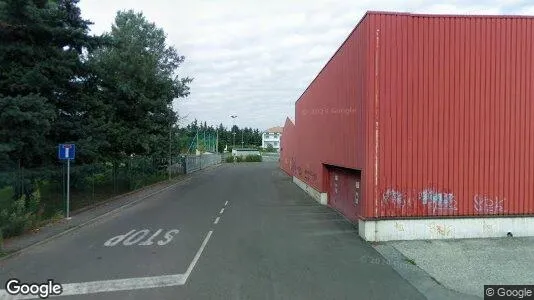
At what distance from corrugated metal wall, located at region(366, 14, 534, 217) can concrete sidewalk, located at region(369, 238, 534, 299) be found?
1238mm

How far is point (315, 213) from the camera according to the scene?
19.6m

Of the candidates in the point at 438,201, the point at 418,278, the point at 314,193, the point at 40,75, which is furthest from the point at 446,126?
the point at 40,75

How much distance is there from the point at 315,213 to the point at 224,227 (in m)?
5.00

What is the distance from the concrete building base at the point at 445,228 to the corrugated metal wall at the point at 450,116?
238mm

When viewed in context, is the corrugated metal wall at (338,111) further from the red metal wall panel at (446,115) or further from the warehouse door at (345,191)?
the warehouse door at (345,191)

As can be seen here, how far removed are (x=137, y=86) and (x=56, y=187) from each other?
14554 mm

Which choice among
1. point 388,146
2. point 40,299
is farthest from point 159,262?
point 388,146

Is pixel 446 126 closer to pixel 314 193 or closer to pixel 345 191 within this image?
pixel 345 191

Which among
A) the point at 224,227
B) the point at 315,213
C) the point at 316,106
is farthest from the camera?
the point at 316,106

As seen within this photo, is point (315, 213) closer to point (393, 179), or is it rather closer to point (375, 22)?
point (393, 179)

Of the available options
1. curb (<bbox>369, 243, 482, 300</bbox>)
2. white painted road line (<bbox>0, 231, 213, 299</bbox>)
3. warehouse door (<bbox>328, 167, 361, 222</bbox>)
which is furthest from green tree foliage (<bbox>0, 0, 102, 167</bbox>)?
curb (<bbox>369, 243, 482, 300</bbox>)

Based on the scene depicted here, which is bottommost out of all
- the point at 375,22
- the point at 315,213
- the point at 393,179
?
the point at 315,213

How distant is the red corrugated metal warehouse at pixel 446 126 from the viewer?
44.7 feet

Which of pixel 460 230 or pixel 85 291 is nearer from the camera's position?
pixel 85 291
